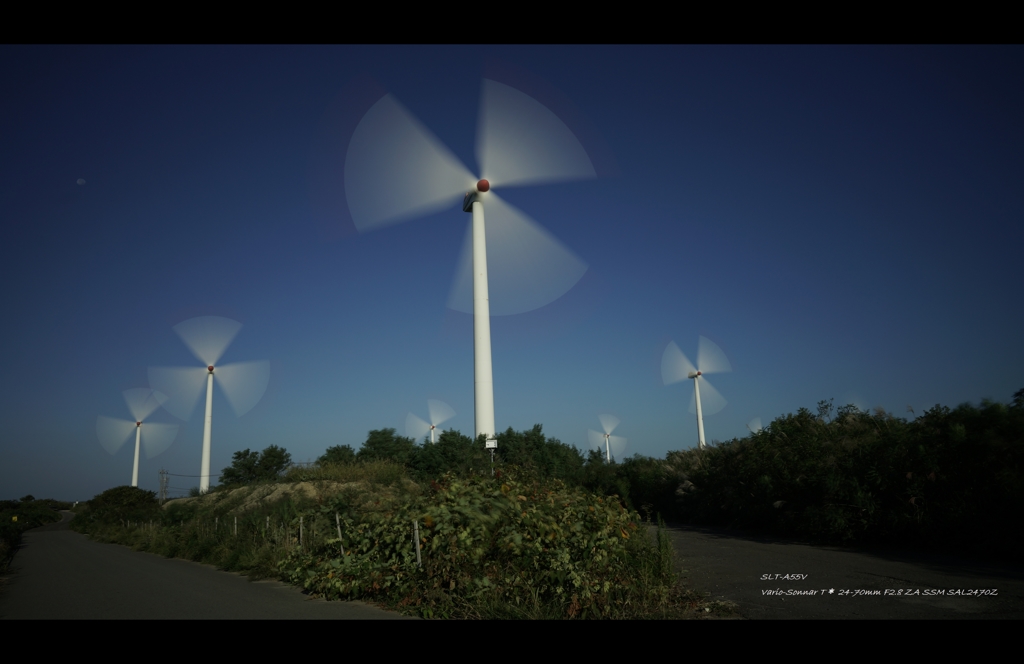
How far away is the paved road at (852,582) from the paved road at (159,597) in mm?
4812

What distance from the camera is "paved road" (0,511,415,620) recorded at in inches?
298

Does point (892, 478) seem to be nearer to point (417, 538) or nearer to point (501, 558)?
point (501, 558)

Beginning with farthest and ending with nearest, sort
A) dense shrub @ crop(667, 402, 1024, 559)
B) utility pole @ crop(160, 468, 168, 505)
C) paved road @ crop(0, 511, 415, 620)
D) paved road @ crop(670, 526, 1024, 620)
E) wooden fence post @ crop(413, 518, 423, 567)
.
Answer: utility pole @ crop(160, 468, 168, 505) → dense shrub @ crop(667, 402, 1024, 559) → wooden fence post @ crop(413, 518, 423, 567) → paved road @ crop(0, 511, 415, 620) → paved road @ crop(670, 526, 1024, 620)

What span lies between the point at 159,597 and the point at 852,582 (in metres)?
10.7

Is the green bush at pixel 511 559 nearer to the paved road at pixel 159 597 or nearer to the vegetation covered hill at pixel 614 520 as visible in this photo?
the vegetation covered hill at pixel 614 520

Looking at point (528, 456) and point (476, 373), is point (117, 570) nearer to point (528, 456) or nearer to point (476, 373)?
point (476, 373)

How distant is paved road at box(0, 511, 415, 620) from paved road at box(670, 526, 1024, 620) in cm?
481

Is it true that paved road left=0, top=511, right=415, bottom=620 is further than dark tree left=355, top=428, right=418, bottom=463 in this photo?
No

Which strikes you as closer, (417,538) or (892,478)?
(417,538)

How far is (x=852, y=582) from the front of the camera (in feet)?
27.5

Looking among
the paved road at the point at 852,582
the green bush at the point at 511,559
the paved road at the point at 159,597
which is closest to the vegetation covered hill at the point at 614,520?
the green bush at the point at 511,559

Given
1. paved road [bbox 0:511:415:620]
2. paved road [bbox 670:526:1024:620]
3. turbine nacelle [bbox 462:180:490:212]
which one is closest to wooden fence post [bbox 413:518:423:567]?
paved road [bbox 0:511:415:620]

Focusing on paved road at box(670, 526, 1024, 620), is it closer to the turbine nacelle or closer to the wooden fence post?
the wooden fence post

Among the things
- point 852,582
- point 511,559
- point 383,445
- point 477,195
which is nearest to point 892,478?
point 852,582
